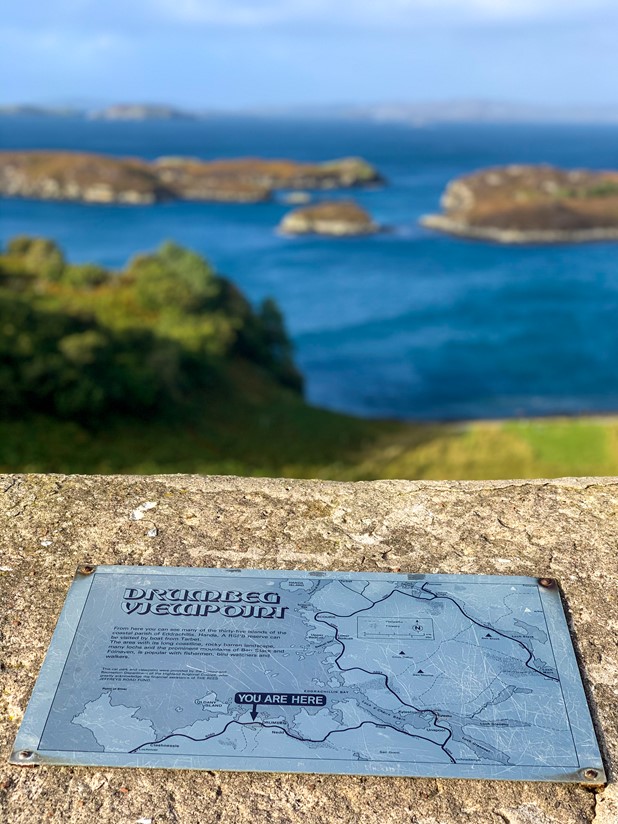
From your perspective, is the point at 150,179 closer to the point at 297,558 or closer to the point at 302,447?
the point at 302,447

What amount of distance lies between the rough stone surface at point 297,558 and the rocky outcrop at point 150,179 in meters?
91.9

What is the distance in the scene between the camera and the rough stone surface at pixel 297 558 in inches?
87.4

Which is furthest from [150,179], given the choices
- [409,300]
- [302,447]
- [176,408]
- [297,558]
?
[297,558]

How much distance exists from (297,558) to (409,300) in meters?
50.5

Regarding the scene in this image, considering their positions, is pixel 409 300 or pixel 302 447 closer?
pixel 302 447

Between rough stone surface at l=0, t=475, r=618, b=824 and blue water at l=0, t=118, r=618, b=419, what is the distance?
99.9 ft

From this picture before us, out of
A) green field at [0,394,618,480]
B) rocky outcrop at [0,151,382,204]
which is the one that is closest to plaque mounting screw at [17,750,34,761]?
green field at [0,394,618,480]

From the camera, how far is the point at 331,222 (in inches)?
2965

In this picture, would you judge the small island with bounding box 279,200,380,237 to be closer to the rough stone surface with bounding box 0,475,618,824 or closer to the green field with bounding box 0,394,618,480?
the green field with bounding box 0,394,618,480

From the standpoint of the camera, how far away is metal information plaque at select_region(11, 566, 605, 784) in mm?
2283

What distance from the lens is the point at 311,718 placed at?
2.36 meters

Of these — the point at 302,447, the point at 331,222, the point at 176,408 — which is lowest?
the point at 302,447

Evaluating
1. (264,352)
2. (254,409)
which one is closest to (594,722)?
(254,409)

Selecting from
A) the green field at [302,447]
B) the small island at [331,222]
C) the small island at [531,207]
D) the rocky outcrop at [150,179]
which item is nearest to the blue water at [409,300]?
the small island at [331,222]
